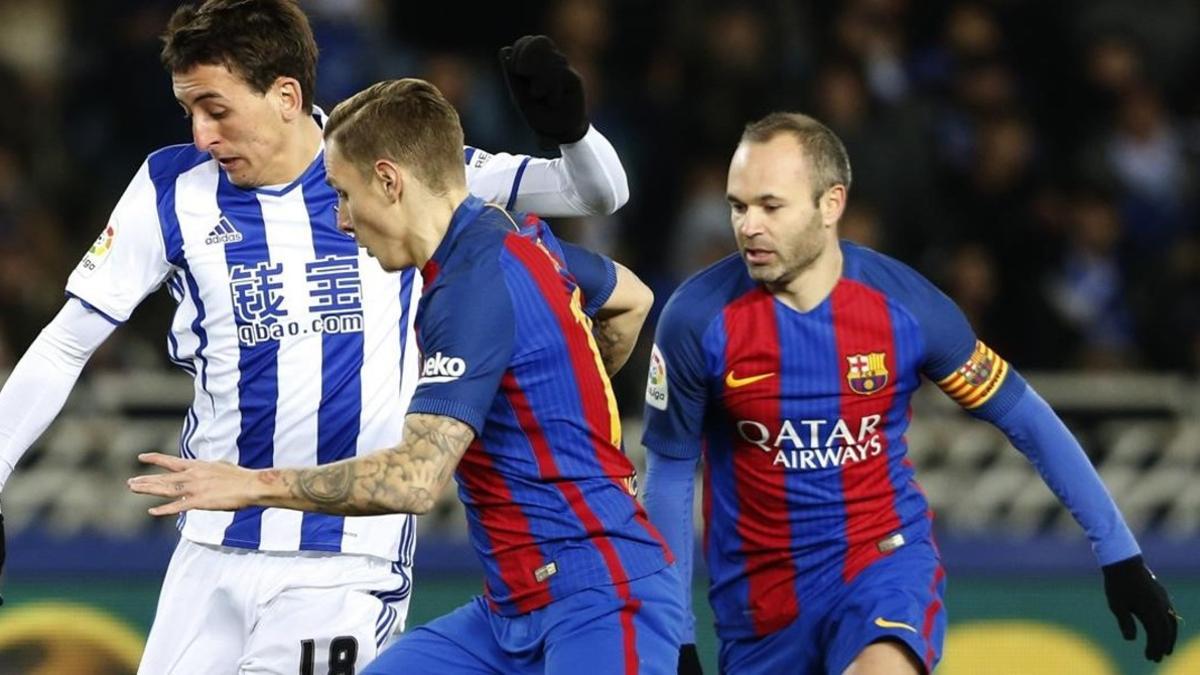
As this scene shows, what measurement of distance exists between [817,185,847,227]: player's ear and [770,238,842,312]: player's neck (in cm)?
7

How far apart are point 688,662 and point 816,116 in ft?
15.5

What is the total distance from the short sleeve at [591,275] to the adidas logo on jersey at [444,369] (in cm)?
85

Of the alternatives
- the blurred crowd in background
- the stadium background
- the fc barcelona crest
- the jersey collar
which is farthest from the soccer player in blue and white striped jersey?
the blurred crowd in background

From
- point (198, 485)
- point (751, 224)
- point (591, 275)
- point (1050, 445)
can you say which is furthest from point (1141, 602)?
point (198, 485)

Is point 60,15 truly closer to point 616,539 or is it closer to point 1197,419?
point 1197,419

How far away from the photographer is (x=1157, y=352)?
31.2 feet

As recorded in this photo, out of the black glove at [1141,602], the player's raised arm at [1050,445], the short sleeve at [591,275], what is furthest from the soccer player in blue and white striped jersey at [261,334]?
the black glove at [1141,602]

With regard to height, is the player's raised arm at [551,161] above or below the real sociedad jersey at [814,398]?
above

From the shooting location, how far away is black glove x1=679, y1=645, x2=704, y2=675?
5316mm


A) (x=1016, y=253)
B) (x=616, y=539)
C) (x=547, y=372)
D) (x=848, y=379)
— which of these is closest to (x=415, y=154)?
(x=547, y=372)

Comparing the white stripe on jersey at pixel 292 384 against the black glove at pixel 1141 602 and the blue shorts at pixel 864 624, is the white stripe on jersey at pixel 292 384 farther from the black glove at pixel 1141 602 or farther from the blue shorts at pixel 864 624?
the black glove at pixel 1141 602

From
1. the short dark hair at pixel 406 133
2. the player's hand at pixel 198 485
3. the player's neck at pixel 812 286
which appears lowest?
the player's neck at pixel 812 286

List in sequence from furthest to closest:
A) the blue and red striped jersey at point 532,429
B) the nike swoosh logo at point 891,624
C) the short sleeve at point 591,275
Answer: the nike swoosh logo at point 891,624 < the short sleeve at point 591,275 < the blue and red striped jersey at point 532,429

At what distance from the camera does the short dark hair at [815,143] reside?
17.9 feet
